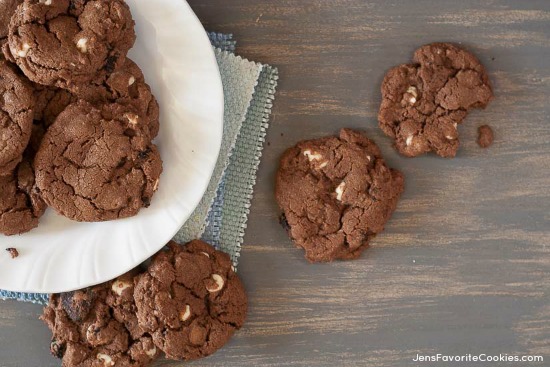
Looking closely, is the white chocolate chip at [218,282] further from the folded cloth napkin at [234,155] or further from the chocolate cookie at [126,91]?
the chocolate cookie at [126,91]

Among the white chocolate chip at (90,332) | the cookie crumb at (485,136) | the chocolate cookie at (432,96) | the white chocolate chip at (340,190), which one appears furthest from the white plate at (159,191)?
the cookie crumb at (485,136)

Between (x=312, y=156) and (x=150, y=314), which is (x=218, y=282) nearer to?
(x=150, y=314)

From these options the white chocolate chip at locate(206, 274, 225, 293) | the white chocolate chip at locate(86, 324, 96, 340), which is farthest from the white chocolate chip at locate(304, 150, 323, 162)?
the white chocolate chip at locate(86, 324, 96, 340)

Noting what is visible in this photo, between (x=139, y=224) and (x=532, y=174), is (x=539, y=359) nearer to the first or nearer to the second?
(x=532, y=174)

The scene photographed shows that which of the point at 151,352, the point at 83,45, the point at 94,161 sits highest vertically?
the point at 83,45

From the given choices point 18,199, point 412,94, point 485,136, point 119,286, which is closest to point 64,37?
point 18,199

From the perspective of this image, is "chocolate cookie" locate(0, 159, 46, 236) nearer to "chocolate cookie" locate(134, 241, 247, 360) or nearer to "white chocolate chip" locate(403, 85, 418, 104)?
"chocolate cookie" locate(134, 241, 247, 360)

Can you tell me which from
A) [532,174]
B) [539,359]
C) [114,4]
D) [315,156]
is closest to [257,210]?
[315,156]
